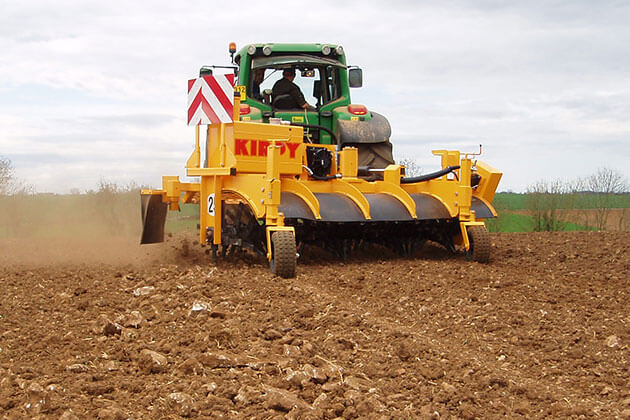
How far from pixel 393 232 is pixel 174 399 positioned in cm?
530

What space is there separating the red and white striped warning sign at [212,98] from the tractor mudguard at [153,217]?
1487 millimetres

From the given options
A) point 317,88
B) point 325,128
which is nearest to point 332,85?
point 317,88

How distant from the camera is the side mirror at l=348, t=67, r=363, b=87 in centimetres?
963

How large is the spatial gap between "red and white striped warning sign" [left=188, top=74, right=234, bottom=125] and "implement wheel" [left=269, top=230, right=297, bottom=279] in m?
1.68

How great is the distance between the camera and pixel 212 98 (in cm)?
801

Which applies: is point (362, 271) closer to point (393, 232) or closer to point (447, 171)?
point (393, 232)

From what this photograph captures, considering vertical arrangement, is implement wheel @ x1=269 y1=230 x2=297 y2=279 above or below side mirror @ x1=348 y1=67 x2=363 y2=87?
below

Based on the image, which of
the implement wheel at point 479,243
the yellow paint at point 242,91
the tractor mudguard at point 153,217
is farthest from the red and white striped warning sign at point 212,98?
the implement wheel at point 479,243

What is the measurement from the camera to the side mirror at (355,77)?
963 cm

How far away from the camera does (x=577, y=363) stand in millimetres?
4422

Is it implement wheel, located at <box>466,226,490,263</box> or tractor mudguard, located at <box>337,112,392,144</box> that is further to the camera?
tractor mudguard, located at <box>337,112,392,144</box>

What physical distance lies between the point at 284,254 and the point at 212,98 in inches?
86.8

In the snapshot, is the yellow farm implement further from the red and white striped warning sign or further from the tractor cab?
the tractor cab

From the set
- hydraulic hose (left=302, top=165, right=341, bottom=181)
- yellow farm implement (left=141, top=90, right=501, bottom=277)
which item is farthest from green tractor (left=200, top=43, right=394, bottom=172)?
hydraulic hose (left=302, top=165, right=341, bottom=181)
